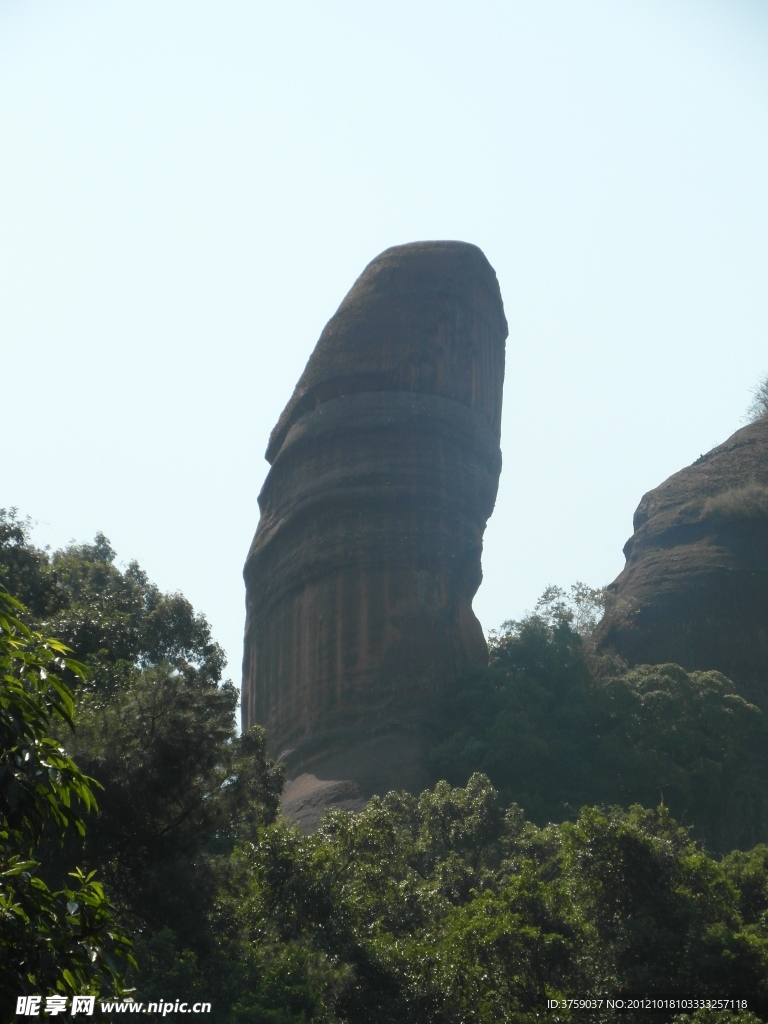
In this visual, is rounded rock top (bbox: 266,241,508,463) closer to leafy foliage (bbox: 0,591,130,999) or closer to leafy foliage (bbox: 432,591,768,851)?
leafy foliage (bbox: 432,591,768,851)

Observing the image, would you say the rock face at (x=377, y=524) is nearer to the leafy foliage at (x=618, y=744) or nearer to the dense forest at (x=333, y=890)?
the leafy foliage at (x=618, y=744)

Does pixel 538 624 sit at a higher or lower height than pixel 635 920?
higher

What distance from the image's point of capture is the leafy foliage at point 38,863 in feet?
21.7

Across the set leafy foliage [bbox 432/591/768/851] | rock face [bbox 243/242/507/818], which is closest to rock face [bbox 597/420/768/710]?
leafy foliage [bbox 432/591/768/851]

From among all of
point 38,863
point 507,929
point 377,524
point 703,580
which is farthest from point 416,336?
point 38,863

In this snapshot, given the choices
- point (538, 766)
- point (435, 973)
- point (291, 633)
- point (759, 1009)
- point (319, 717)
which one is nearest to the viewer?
point (759, 1009)

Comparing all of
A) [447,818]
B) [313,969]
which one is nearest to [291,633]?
[447,818]

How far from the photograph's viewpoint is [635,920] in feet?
49.1

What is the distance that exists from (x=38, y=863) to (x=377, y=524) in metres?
28.2

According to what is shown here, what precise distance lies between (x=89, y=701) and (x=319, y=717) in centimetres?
1640

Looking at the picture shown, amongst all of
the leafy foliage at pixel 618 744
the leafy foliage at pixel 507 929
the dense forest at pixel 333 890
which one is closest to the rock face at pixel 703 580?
the leafy foliage at pixel 618 744

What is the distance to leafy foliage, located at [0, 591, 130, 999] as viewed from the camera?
6.62 m

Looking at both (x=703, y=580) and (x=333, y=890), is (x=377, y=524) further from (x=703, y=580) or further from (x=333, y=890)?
(x=333, y=890)

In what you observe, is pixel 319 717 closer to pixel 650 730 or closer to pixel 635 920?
pixel 650 730
